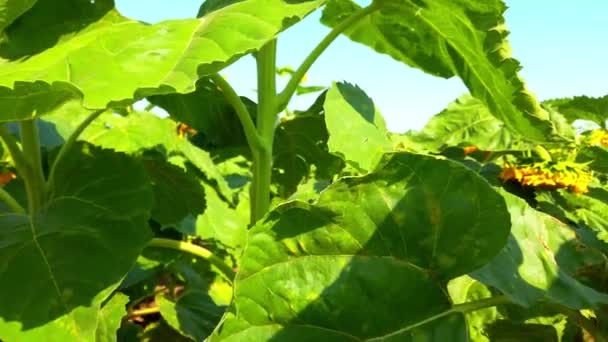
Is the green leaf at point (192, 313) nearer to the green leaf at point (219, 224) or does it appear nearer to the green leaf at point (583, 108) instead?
the green leaf at point (219, 224)

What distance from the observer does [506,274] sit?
0.84m

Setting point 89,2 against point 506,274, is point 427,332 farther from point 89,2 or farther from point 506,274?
point 89,2

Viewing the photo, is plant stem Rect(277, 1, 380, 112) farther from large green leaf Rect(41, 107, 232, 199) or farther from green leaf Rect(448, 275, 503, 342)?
large green leaf Rect(41, 107, 232, 199)

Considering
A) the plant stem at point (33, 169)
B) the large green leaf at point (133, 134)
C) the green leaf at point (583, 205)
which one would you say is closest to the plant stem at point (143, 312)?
the large green leaf at point (133, 134)

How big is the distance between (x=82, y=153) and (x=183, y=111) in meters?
0.25

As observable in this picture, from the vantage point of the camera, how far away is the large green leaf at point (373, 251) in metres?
0.80

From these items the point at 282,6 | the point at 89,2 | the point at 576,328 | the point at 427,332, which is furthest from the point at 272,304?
the point at 89,2

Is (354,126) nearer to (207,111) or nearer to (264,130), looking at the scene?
(264,130)

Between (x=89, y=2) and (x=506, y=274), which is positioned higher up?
(x=89, y=2)

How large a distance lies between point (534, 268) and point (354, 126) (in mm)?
405

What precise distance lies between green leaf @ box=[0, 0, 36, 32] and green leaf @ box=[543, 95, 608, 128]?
3.61 feet

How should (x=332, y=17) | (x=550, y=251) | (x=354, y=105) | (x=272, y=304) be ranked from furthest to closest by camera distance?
1. (x=332, y=17)
2. (x=354, y=105)
3. (x=550, y=251)
4. (x=272, y=304)

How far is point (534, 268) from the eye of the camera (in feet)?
2.92

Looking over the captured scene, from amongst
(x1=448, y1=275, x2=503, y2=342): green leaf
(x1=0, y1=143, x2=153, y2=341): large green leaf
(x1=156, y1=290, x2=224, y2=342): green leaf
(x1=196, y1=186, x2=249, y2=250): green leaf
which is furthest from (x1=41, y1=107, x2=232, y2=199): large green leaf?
(x1=448, y1=275, x2=503, y2=342): green leaf
